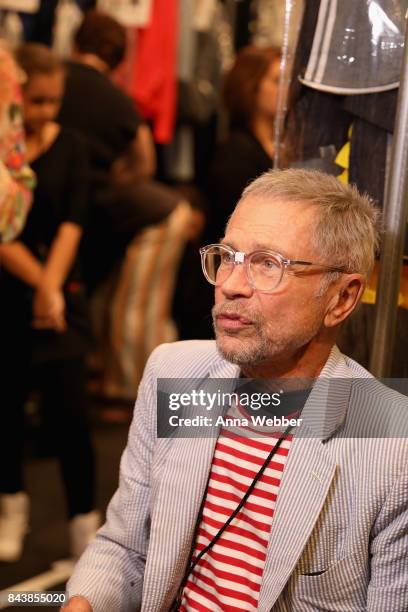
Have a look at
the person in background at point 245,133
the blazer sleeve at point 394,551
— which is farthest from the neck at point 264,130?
the blazer sleeve at point 394,551

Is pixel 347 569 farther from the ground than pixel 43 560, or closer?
farther from the ground

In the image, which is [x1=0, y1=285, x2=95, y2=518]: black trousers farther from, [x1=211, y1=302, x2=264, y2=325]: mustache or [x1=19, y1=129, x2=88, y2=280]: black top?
[x1=211, y1=302, x2=264, y2=325]: mustache

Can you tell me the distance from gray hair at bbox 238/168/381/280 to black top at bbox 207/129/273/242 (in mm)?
1450

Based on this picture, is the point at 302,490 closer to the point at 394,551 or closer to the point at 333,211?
the point at 394,551

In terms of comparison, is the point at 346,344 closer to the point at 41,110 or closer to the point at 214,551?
the point at 214,551

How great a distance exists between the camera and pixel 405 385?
59.6 inches

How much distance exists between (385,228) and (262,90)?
1485 millimetres

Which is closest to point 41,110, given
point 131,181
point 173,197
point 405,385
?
point 131,181

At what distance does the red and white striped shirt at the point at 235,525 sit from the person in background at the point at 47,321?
1294 mm

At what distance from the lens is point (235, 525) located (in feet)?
4.50

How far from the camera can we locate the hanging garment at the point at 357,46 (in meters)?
1.60

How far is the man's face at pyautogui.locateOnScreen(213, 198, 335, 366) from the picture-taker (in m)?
1.35

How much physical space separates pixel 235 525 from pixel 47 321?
4.52 feet

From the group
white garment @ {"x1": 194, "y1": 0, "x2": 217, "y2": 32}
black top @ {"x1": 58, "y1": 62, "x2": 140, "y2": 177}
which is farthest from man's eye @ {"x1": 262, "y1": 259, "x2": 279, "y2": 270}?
white garment @ {"x1": 194, "y1": 0, "x2": 217, "y2": 32}
